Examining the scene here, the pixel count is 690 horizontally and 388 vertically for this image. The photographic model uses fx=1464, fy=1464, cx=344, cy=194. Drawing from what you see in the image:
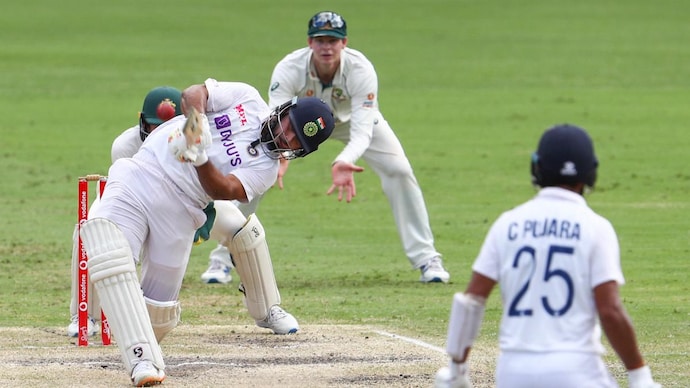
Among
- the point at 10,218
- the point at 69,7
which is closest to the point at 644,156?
the point at 10,218

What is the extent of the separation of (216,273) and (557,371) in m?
7.22

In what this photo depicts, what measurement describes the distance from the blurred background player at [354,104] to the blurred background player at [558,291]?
5.53m

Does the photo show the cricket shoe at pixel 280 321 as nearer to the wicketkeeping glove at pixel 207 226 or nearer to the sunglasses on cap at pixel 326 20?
the wicketkeeping glove at pixel 207 226

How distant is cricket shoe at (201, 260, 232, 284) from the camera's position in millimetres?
11977

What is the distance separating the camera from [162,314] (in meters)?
8.27

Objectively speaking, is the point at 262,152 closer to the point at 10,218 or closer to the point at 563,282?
the point at 563,282

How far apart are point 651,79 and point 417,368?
81.3ft

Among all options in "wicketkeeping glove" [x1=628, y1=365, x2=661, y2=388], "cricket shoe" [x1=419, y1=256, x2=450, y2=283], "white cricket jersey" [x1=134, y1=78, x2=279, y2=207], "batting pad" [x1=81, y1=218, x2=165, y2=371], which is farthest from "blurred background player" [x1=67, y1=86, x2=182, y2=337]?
"wicketkeeping glove" [x1=628, y1=365, x2=661, y2=388]

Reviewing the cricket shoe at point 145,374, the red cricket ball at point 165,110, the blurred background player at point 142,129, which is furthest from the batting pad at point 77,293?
the cricket shoe at point 145,374

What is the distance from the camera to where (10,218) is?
51.8 feet

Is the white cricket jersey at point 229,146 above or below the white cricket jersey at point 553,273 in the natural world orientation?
above

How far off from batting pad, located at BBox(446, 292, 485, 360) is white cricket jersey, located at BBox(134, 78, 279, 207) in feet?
9.24

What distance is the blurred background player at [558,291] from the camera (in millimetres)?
5027

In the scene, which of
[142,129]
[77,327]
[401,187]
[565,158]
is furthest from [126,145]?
[565,158]
